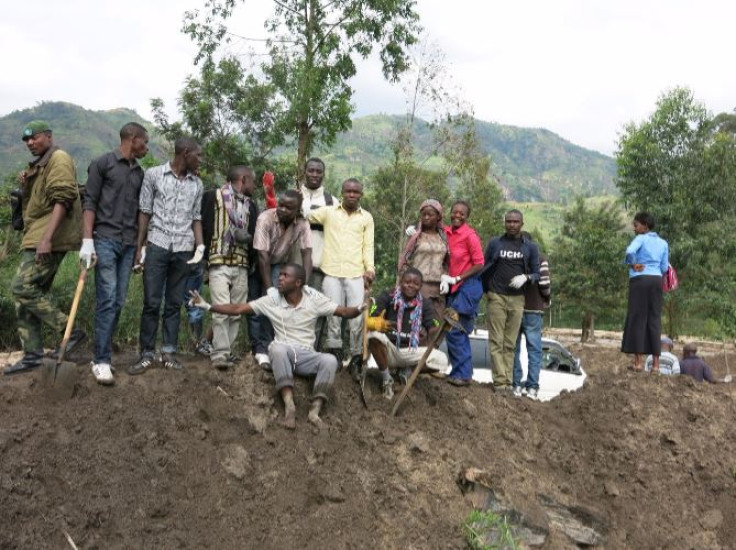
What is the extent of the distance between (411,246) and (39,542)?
3976 mm

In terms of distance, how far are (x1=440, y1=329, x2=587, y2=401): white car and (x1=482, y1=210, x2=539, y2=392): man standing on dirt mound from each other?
5.24ft

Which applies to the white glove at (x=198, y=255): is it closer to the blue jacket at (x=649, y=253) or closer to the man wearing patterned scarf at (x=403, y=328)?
the man wearing patterned scarf at (x=403, y=328)

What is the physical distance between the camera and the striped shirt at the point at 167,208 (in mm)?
5363

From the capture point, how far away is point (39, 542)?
3.74 m

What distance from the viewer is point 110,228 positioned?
518 centimetres

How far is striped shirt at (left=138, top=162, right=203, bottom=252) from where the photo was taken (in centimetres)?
536

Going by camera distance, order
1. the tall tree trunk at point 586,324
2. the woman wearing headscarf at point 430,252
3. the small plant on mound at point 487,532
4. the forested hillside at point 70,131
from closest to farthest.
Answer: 1. the small plant on mound at point 487,532
2. the woman wearing headscarf at point 430,252
3. the tall tree trunk at point 586,324
4. the forested hillside at point 70,131

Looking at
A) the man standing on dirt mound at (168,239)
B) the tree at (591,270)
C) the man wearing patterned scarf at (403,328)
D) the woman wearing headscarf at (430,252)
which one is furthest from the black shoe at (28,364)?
the tree at (591,270)

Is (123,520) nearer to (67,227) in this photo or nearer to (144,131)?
(67,227)

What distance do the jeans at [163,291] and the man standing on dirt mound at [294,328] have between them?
46 cm

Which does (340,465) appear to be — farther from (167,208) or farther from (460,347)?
(167,208)

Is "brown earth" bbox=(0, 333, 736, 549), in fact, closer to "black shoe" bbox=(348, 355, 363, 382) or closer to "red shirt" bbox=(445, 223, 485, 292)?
"black shoe" bbox=(348, 355, 363, 382)

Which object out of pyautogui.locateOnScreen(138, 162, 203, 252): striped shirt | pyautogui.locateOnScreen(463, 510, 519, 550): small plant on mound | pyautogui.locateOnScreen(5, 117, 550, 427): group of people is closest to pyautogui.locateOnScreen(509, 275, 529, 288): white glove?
pyautogui.locateOnScreen(5, 117, 550, 427): group of people

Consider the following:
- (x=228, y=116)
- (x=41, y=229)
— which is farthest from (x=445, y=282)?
(x=228, y=116)
